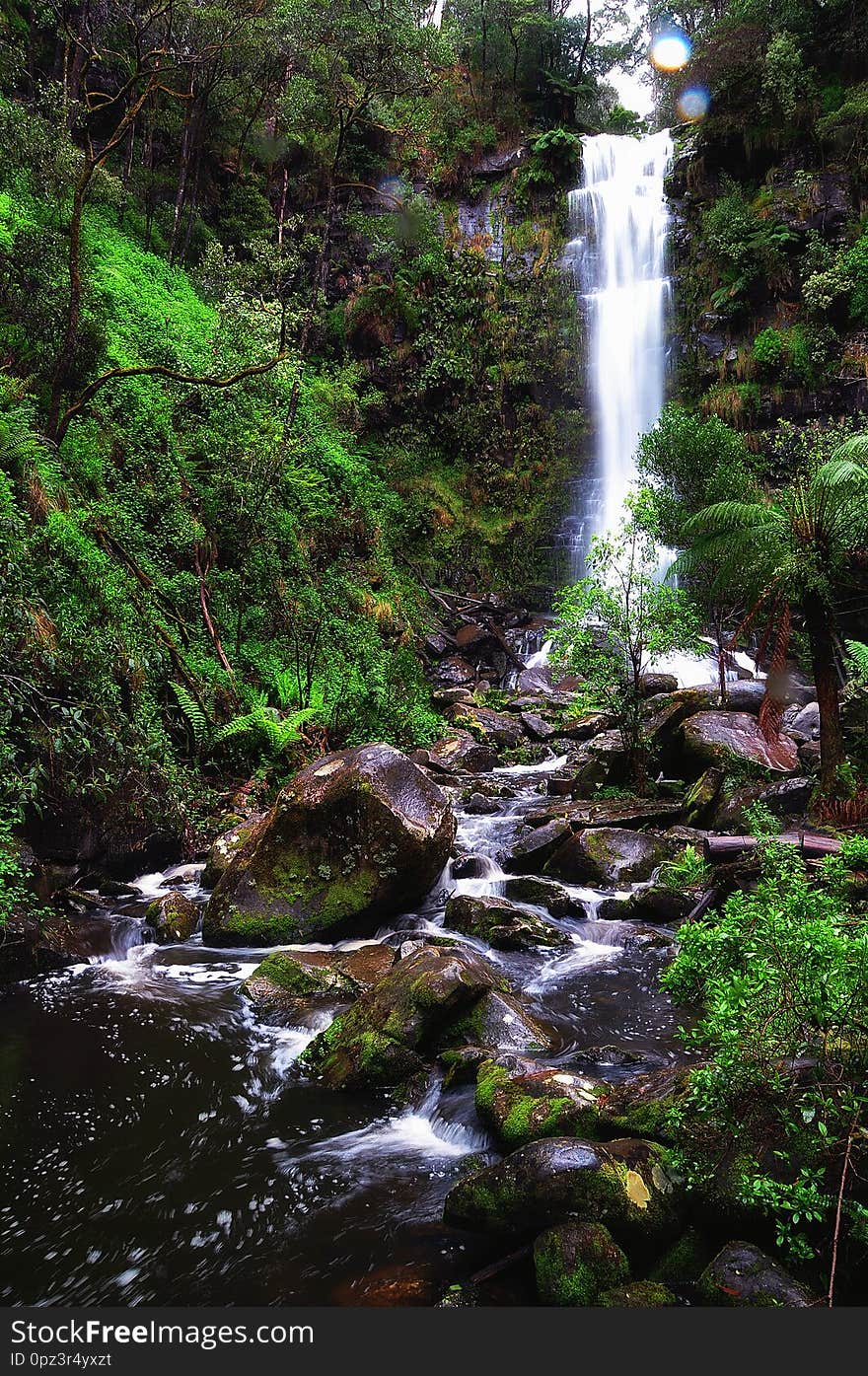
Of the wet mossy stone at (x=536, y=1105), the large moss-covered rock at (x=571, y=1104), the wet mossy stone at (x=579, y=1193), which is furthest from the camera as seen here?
the wet mossy stone at (x=536, y=1105)

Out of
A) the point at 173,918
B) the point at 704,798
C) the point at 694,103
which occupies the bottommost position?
the point at 173,918

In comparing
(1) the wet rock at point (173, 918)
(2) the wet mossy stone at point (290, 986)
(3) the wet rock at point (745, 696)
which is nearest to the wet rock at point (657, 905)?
(2) the wet mossy stone at point (290, 986)

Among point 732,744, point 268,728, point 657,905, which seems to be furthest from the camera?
point 732,744

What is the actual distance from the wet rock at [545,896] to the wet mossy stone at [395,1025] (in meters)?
2.66

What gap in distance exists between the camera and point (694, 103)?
26703 millimetres

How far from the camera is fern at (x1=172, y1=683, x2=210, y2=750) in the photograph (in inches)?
405

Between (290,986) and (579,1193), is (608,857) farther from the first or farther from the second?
(579,1193)

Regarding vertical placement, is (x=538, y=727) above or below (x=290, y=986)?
above

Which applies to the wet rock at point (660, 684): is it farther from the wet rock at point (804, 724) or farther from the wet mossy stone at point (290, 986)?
the wet mossy stone at point (290, 986)

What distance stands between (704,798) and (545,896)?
2.75 m

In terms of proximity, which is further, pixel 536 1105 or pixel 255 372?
pixel 255 372

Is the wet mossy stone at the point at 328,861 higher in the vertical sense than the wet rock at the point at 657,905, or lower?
higher

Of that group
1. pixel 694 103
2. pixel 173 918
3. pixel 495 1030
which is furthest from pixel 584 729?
pixel 694 103

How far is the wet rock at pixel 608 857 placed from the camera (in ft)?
28.5
